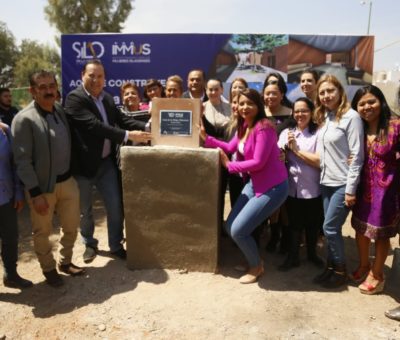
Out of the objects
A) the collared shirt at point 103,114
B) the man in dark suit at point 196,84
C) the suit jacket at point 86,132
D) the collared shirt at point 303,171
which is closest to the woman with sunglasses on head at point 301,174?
the collared shirt at point 303,171

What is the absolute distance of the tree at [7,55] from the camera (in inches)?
1144

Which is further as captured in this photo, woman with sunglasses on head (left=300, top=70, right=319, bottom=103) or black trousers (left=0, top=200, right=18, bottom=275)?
woman with sunglasses on head (left=300, top=70, right=319, bottom=103)

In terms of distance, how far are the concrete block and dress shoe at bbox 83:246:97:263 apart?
1.84ft

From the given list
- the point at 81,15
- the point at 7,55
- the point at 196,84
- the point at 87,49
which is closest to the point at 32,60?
the point at 7,55

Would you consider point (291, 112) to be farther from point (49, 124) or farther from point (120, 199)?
point (49, 124)

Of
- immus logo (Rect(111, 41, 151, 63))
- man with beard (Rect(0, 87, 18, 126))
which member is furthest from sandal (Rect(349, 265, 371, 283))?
man with beard (Rect(0, 87, 18, 126))

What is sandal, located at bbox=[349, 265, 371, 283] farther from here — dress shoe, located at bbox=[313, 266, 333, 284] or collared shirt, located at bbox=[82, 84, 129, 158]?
collared shirt, located at bbox=[82, 84, 129, 158]

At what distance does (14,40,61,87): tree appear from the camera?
2784 cm

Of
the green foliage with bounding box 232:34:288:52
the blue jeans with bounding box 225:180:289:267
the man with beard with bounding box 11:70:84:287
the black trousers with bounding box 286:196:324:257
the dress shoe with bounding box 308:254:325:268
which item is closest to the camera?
the man with beard with bounding box 11:70:84:287

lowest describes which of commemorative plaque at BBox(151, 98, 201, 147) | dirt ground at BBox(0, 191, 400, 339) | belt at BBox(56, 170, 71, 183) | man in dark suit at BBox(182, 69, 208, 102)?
dirt ground at BBox(0, 191, 400, 339)

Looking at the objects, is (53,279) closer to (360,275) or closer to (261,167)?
(261,167)

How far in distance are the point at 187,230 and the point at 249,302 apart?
924 millimetres

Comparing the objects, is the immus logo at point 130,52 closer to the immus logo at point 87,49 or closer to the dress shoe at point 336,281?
the immus logo at point 87,49

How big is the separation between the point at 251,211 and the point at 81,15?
2055cm
